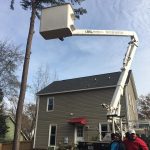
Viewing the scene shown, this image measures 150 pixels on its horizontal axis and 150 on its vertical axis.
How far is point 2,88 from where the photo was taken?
2936 cm

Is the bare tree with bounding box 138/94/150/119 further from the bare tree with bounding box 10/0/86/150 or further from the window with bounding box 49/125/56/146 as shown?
the bare tree with bounding box 10/0/86/150

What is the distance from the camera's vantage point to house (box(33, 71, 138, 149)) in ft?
77.1

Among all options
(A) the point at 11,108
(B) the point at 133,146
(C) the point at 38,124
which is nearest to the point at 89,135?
(C) the point at 38,124

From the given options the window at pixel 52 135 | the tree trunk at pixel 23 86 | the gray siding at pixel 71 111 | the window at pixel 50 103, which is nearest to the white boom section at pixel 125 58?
the tree trunk at pixel 23 86

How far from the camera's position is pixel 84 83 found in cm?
2669

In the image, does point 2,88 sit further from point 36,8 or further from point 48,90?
point 36,8

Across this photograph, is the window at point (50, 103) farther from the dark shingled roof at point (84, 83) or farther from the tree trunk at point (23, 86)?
the tree trunk at point (23, 86)

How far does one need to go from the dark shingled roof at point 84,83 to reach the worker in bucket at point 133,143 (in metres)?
16.7

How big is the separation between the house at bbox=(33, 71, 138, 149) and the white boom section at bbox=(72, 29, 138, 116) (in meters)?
10.9

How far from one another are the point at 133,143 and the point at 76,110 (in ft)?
59.5

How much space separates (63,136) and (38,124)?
11.2 ft

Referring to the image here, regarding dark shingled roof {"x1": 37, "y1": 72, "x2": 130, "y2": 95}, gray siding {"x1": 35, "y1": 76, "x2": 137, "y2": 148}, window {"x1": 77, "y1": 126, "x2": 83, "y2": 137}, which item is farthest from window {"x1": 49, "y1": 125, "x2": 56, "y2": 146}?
dark shingled roof {"x1": 37, "y1": 72, "x2": 130, "y2": 95}

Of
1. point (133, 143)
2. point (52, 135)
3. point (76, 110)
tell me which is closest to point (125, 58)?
point (133, 143)

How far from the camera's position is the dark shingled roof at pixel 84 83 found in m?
24.9
